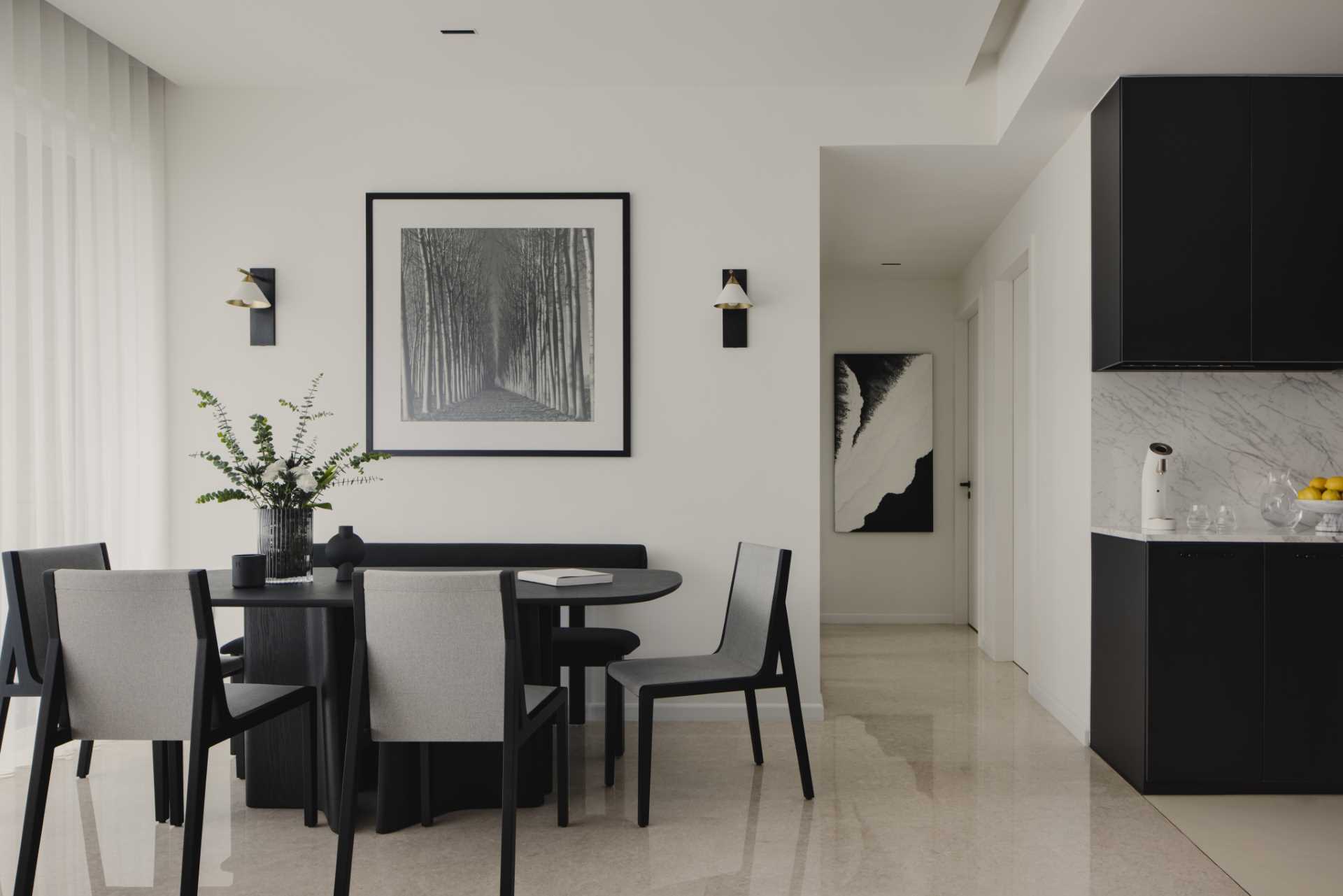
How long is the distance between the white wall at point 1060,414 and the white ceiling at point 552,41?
0.76 meters

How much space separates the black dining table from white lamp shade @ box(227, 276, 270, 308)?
134 cm

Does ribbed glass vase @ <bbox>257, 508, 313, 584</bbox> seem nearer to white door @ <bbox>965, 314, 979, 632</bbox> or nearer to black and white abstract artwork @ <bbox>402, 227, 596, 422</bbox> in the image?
black and white abstract artwork @ <bbox>402, 227, 596, 422</bbox>

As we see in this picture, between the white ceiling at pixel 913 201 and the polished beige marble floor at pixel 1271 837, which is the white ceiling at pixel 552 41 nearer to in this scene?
the white ceiling at pixel 913 201

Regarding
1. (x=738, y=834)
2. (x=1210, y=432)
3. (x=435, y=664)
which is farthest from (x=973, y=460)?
(x=435, y=664)

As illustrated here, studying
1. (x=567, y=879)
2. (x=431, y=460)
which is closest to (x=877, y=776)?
(x=567, y=879)

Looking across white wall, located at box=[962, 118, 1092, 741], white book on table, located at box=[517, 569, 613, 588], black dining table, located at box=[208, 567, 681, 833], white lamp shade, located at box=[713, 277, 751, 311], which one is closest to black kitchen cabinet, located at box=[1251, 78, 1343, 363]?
white wall, located at box=[962, 118, 1092, 741]

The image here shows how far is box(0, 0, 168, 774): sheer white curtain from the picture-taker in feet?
11.1

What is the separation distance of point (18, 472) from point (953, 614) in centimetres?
563

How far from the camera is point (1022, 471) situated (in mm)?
5148

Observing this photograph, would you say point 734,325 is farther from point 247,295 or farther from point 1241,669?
point 1241,669

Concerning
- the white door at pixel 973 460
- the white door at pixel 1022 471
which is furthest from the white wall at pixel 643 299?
the white door at pixel 973 460

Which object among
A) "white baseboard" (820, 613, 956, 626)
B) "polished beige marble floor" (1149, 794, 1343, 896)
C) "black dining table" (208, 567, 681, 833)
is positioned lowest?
"white baseboard" (820, 613, 956, 626)

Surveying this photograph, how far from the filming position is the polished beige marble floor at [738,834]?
97.3 inches

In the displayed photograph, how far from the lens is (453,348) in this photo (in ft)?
13.4
